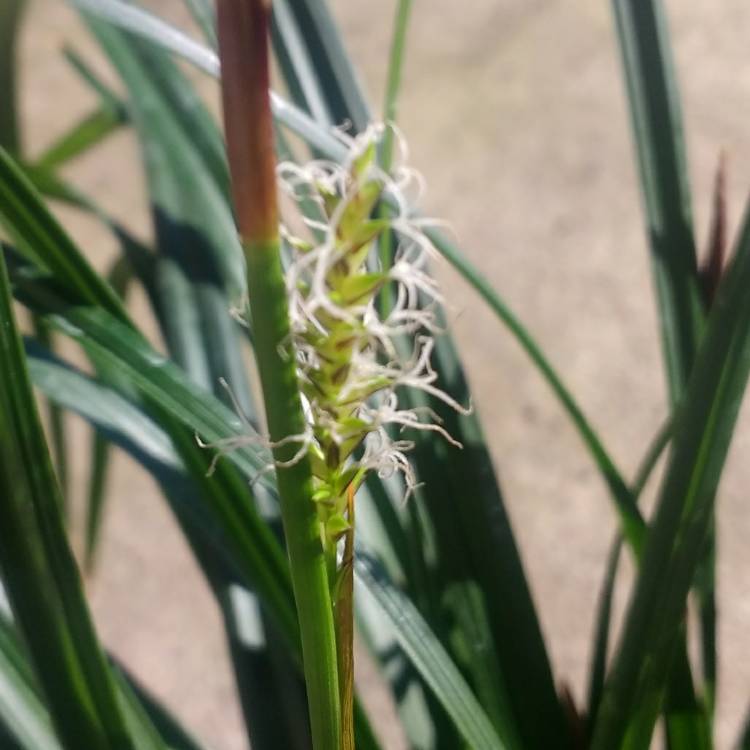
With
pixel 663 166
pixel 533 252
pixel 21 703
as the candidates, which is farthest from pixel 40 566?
pixel 533 252

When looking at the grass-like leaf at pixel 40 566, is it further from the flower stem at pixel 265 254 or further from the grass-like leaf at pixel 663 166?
the grass-like leaf at pixel 663 166

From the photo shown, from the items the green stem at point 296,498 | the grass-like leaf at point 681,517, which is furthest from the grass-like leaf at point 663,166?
the green stem at point 296,498

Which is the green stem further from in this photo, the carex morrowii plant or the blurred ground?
the blurred ground

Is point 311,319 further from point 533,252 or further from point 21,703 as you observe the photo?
point 533,252

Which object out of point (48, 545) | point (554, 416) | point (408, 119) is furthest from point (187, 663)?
point (408, 119)

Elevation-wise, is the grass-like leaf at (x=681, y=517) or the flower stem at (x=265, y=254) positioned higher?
the flower stem at (x=265, y=254)

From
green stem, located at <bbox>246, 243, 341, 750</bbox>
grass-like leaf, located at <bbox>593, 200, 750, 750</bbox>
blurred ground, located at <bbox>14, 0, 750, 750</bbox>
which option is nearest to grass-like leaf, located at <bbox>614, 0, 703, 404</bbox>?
grass-like leaf, located at <bbox>593, 200, 750, 750</bbox>

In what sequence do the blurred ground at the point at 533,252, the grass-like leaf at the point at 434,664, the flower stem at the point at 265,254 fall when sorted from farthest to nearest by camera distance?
the blurred ground at the point at 533,252, the grass-like leaf at the point at 434,664, the flower stem at the point at 265,254
